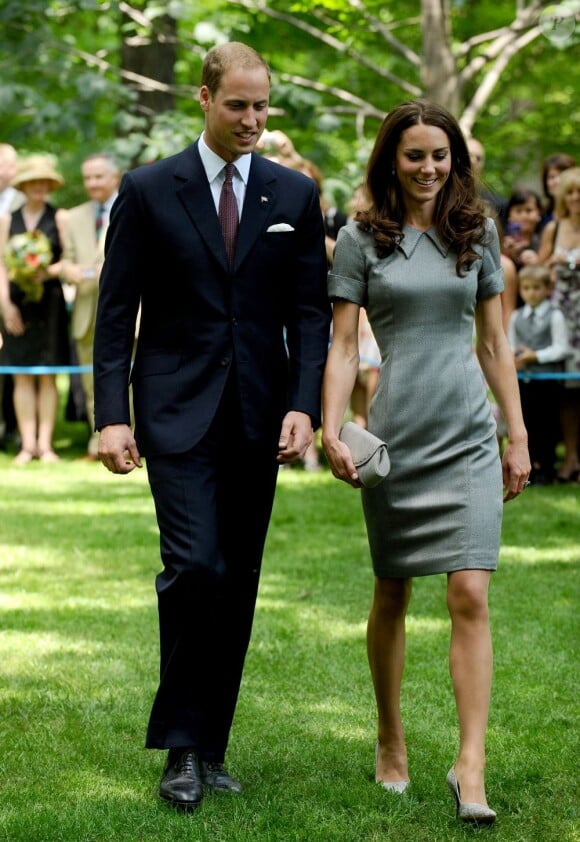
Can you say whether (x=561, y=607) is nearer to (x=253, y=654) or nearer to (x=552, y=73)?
(x=253, y=654)

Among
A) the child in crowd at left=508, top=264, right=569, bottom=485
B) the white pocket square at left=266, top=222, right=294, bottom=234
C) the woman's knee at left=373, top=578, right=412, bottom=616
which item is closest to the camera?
the white pocket square at left=266, top=222, right=294, bottom=234

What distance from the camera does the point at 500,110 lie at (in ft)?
86.8

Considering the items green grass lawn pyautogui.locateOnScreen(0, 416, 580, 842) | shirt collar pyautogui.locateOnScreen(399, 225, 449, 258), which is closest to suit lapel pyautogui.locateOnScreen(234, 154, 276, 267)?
shirt collar pyautogui.locateOnScreen(399, 225, 449, 258)

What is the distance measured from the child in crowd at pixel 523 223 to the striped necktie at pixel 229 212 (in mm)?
7578

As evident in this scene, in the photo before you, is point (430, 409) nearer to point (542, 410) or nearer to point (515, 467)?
point (515, 467)

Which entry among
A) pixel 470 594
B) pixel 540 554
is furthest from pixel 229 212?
pixel 540 554

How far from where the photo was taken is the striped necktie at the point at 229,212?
506cm

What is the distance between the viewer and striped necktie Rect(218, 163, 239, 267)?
5059 millimetres

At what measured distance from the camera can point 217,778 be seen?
5262 millimetres

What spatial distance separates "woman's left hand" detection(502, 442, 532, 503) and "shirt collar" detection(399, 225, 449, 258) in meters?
0.72

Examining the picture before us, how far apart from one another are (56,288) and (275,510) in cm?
411

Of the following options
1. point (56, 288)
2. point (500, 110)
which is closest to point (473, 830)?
point (56, 288)

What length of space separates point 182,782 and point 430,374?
5.15 ft

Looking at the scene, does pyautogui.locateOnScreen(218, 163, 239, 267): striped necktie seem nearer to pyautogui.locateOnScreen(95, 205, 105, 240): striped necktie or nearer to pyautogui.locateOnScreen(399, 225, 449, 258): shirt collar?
pyautogui.locateOnScreen(399, 225, 449, 258): shirt collar
